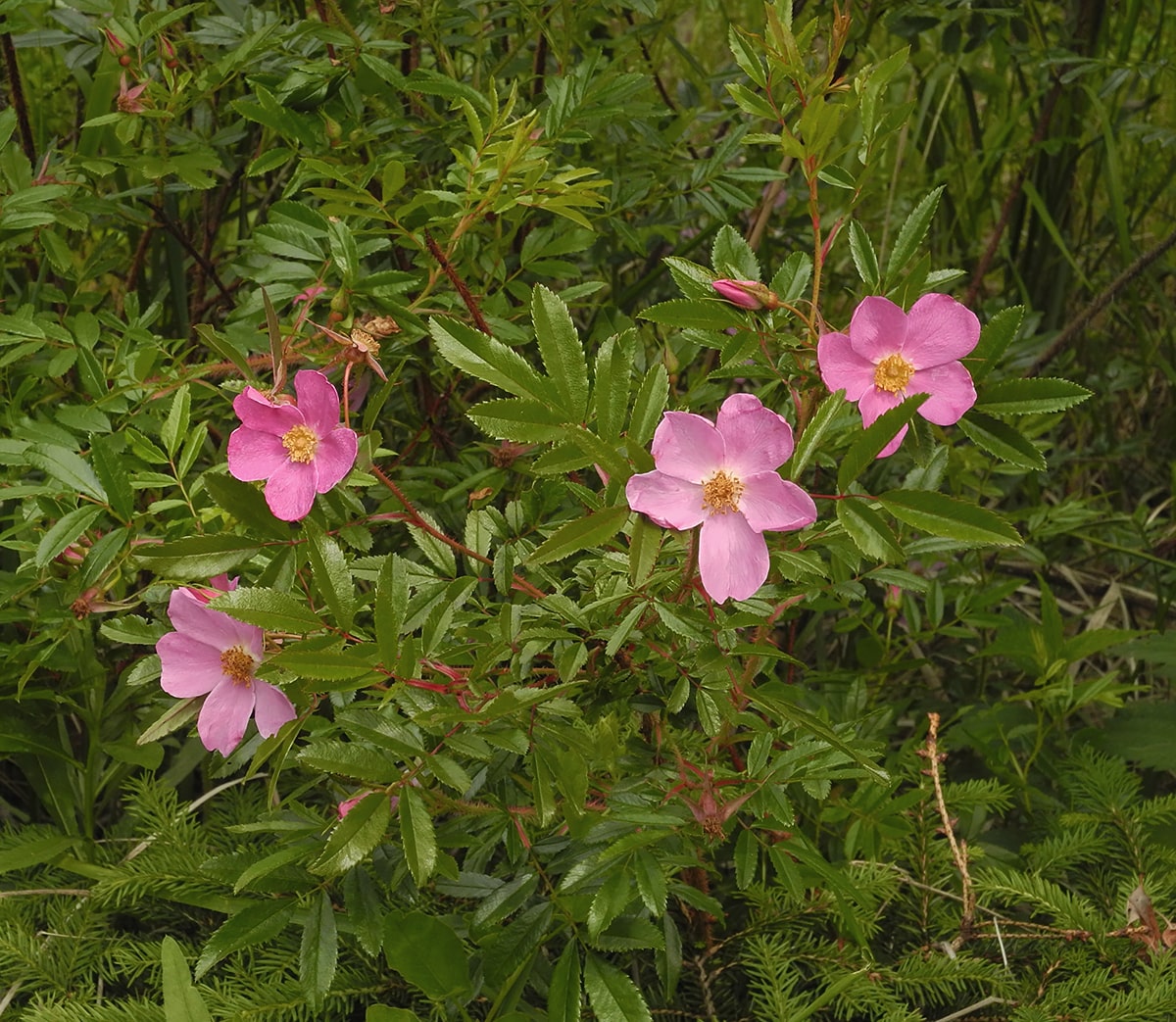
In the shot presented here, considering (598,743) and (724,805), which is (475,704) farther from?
(724,805)

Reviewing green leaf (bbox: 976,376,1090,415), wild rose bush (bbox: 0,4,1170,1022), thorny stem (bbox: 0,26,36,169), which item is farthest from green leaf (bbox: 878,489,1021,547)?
thorny stem (bbox: 0,26,36,169)

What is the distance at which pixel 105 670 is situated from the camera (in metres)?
1.14

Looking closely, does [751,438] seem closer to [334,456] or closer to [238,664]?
[334,456]

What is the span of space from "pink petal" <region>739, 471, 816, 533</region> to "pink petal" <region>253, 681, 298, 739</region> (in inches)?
12.6

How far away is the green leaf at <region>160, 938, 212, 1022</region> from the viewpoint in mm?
786

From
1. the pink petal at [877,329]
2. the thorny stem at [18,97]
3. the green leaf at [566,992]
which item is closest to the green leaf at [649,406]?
the pink petal at [877,329]

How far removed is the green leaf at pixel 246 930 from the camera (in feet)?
2.58

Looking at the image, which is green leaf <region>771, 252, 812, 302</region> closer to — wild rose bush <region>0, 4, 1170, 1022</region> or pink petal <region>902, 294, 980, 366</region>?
wild rose bush <region>0, 4, 1170, 1022</region>

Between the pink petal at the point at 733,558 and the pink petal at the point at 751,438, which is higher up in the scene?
the pink petal at the point at 751,438

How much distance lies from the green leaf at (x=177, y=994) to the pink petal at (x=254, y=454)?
0.31m

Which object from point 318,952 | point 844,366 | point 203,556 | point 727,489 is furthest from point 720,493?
point 318,952

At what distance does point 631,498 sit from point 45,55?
58.0 inches

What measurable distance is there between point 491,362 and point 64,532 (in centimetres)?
37

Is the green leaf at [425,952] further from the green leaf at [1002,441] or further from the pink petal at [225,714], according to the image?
the green leaf at [1002,441]
